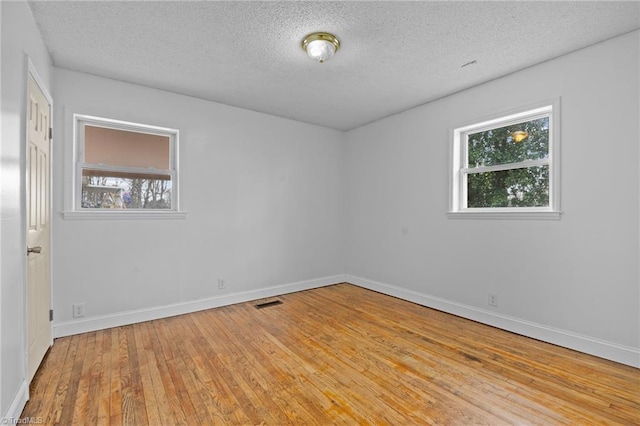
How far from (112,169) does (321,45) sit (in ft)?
8.54

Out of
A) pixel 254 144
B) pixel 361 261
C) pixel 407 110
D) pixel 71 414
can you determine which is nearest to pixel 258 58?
pixel 254 144

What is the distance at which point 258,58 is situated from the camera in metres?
2.84

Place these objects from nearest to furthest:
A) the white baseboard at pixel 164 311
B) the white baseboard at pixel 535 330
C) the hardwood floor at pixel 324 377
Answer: the hardwood floor at pixel 324 377, the white baseboard at pixel 535 330, the white baseboard at pixel 164 311

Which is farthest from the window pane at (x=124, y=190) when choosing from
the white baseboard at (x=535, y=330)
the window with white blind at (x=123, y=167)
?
the white baseboard at (x=535, y=330)

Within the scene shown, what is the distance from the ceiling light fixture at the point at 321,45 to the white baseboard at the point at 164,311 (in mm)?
3060

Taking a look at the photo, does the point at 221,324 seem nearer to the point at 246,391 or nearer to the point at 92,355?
the point at 92,355

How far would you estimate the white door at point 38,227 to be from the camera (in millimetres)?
2172

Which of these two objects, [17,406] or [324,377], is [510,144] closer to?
[324,377]

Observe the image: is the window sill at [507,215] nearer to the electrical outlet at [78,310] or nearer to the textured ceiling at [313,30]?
the textured ceiling at [313,30]

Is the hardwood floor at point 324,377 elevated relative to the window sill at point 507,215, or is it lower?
lower

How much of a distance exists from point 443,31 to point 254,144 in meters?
2.74

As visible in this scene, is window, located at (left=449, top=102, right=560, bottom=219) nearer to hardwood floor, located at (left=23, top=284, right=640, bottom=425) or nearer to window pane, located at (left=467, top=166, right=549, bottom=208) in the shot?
window pane, located at (left=467, top=166, right=549, bottom=208)

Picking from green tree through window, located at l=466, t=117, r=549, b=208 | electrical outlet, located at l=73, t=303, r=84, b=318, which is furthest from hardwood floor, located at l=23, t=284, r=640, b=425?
green tree through window, located at l=466, t=117, r=549, b=208

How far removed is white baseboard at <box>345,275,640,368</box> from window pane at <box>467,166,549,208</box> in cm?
119
